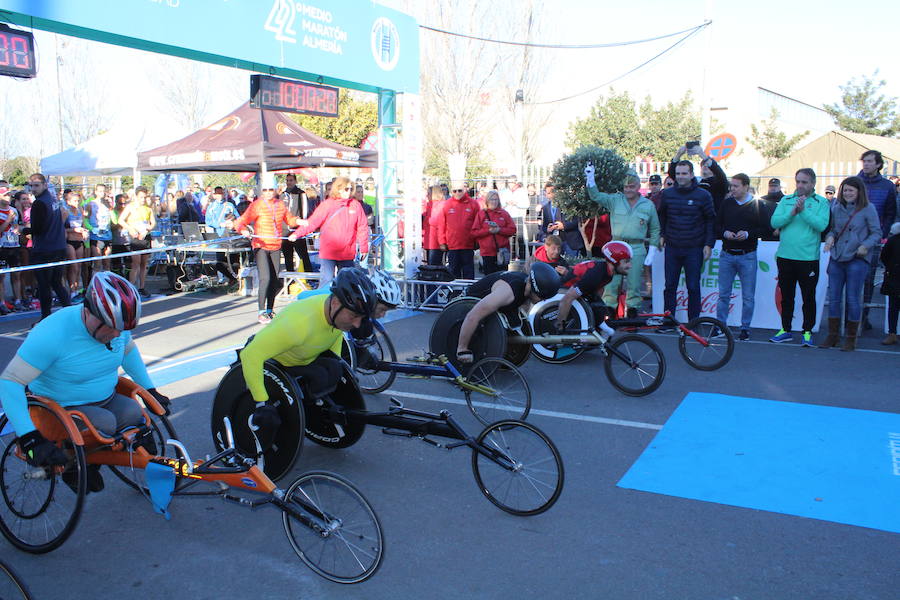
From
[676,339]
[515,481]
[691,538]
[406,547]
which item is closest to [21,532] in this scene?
[406,547]

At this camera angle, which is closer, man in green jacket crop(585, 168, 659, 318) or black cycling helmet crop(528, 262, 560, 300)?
black cycling helmet crop(528, 262, 560, 300)

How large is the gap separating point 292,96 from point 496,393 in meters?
6.90

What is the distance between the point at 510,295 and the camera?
21.1 feet

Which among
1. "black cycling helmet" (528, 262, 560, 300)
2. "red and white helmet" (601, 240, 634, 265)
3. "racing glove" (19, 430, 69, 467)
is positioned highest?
"red and white helmet" (601, 240, 634, 265)

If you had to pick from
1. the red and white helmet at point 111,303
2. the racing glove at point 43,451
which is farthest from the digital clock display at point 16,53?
the racing glove at point 43,451

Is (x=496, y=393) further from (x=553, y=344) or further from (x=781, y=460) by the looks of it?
(x=781, y=460)

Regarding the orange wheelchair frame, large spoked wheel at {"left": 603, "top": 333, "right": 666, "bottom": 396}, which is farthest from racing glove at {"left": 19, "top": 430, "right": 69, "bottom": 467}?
large spoked wheel at {"left": 603, "top": 333, "right": 666, "bottom": 396}

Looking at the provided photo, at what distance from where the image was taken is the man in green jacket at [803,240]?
28.3ft

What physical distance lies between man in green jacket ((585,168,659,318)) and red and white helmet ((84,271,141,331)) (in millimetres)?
7003

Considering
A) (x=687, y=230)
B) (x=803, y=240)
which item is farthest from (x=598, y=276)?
(x=803, y=240)

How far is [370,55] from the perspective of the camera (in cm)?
1226

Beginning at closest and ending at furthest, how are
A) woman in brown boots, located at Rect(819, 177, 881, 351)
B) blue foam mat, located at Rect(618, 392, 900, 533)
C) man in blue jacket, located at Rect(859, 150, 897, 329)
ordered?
blue foam mat, located at Rect(618, 392, 900, 533) → woman in brown boots, located at Rect(819, 177, 881, 351) → man in blue jacket, located at Rect(859, 150, 897, 329)

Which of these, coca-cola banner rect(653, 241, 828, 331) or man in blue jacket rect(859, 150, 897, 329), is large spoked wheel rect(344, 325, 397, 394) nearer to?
coca-cola banner rect(653, 241, 828, 331)

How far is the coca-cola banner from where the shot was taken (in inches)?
383
